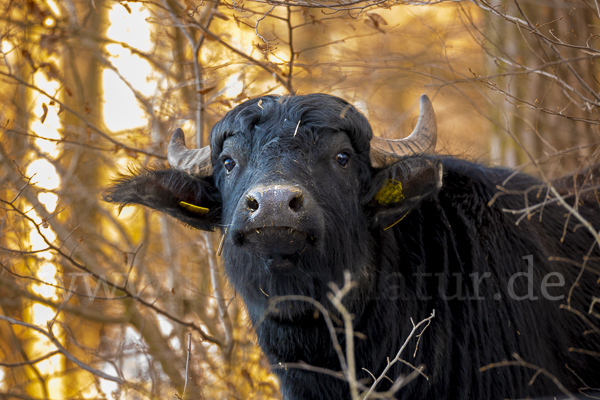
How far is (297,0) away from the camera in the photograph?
3.64 metres

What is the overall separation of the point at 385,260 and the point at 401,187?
1.84ft

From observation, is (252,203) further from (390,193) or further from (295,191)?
(390,193)

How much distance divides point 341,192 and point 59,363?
25.2ft

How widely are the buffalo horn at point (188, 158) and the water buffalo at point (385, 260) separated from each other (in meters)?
0.04

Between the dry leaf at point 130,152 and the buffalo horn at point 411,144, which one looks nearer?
the buffalo horn at point 411,144

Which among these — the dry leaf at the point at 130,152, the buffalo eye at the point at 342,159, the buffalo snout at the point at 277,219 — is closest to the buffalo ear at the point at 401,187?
the buffalo eye at the point at 342,159

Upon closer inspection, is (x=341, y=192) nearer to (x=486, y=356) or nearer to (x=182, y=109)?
(x=486, y=356)

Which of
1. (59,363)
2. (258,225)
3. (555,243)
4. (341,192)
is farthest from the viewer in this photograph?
(59,363)

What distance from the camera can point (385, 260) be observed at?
3957 millimetres

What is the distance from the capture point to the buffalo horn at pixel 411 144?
4141 mm

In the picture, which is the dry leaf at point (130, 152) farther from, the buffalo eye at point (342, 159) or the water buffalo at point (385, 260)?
the buffalo eye at point (342, 159)

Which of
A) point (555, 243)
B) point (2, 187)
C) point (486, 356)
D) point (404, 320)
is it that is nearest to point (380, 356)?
point (404, 320)

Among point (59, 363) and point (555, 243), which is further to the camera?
point (59, 363)

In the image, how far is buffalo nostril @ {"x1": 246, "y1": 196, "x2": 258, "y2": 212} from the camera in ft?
10.1
